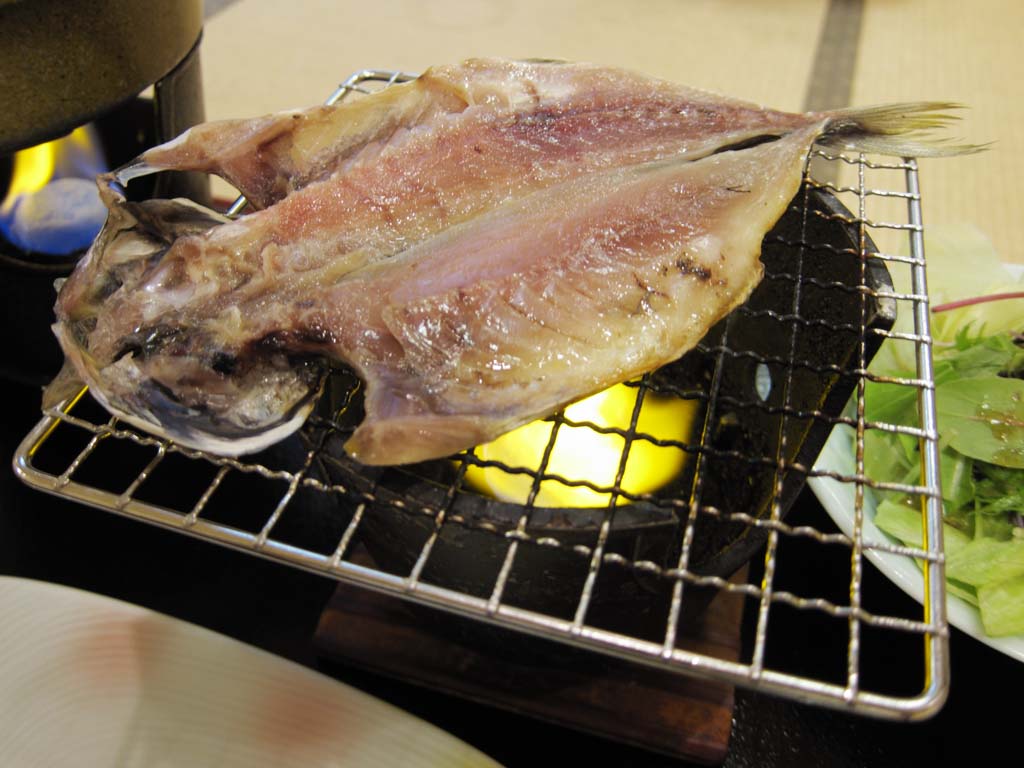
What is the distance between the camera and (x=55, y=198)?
2.77 meters

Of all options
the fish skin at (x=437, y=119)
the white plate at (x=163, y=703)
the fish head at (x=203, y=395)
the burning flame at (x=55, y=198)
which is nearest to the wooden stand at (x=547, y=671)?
the white plate at (x=163, y=703)

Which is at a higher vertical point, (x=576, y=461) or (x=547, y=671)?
(x=576, y=461)

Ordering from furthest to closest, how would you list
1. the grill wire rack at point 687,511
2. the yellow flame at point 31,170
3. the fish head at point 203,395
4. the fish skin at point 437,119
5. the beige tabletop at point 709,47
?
the beige tabletop at point 709,47
the yellow flame at point 31,170
the fish skin at point 437,119
the fish head at point 203,395
the grill wire rack at point 687,511

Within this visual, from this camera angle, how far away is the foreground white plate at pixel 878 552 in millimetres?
1725

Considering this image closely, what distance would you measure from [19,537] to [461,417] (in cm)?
207

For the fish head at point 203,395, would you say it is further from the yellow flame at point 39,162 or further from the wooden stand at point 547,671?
the yellow flame at point 39,162

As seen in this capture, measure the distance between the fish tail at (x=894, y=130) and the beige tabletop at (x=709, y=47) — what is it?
77.0 inches

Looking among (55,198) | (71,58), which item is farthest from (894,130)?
(55,198)

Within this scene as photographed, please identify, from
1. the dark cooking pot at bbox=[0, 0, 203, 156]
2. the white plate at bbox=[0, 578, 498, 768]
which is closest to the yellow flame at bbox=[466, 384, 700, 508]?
the white plate at bbox=[0, 578, 498, 768]

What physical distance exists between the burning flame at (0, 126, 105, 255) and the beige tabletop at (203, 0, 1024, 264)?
0.86 meters

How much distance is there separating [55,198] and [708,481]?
253 cm

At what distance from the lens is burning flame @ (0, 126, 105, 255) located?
8.75 feet

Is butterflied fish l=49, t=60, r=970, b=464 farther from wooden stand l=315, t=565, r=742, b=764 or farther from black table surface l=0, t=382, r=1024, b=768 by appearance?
black table surface l=0, t=382, r=1024, b=768

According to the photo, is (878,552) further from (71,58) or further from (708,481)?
(71,58)
